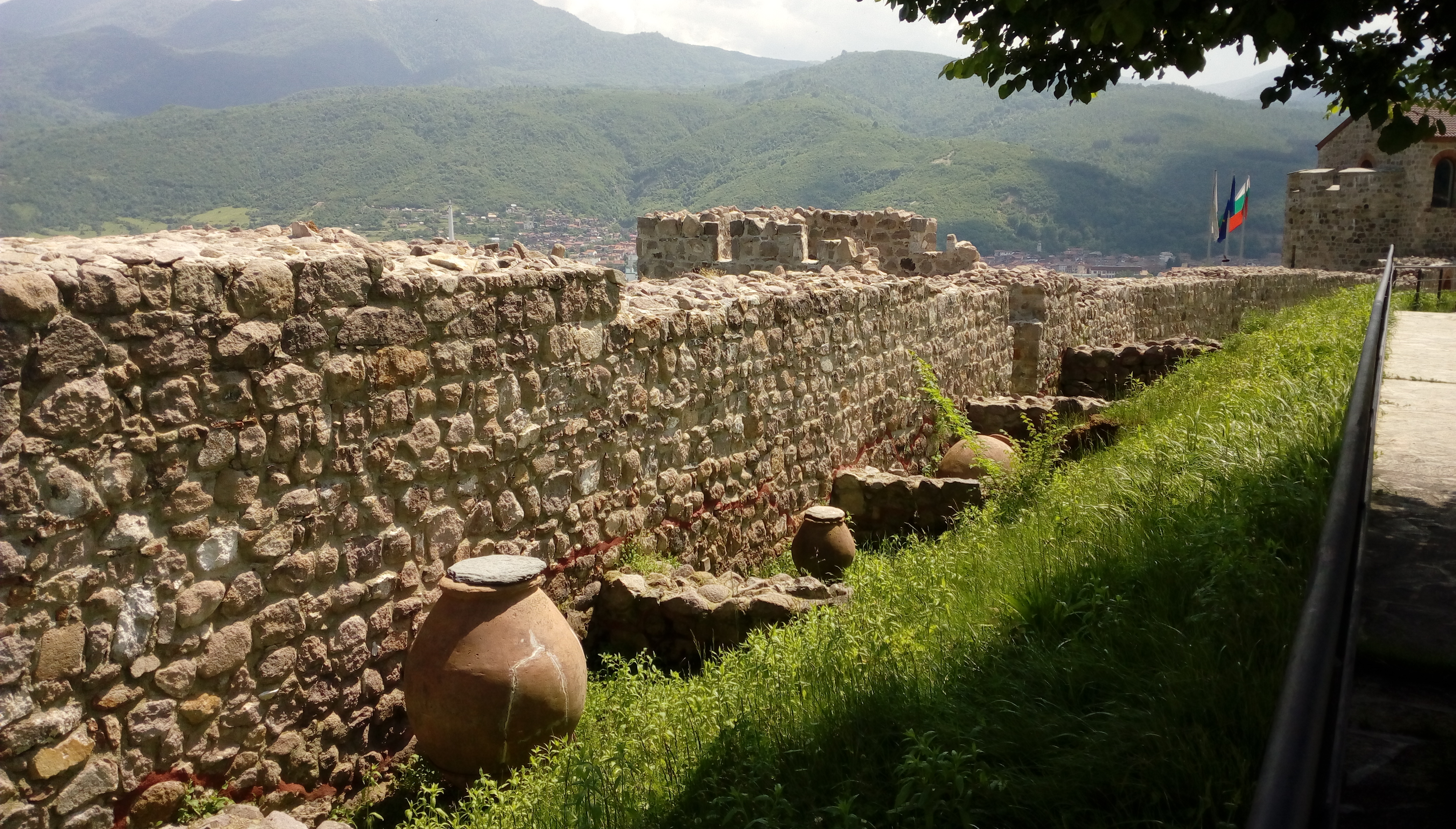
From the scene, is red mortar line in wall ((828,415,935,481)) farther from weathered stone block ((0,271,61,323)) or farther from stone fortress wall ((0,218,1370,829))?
weathered stone block ((0,271,61,323))

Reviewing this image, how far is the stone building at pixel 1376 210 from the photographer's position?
3406 centimetres

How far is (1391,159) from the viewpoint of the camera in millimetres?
36281

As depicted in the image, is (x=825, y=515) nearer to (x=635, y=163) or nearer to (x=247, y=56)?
(x=635, y=163)

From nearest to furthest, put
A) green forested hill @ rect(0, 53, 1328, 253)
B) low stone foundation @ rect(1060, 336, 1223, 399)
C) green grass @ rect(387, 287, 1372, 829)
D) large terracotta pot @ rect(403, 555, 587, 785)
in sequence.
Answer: green grass @ rect(387, 287, 1372, 829) → large terracotta pot @ rect(403, 555, 587, 785) → low stone foundation @ rect(1060, 336, 1223, 399) → green forested hill @ rect(0, 53, 1328, 253)

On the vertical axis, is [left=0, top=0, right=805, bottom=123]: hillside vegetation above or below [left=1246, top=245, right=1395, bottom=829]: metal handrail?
above

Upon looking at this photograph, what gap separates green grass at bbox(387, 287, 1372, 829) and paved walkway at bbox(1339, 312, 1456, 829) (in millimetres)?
244

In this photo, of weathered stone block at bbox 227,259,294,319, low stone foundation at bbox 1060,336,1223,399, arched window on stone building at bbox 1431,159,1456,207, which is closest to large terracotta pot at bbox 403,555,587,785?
weathered stone block at bbox 227,259,294,319

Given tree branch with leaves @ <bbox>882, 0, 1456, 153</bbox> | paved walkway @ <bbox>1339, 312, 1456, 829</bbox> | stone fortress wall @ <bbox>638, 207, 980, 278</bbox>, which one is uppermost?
tree branch with leaves @ <bbox>882, 0, 1456, 153</bbox>

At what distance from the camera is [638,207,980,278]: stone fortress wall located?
13.6 m

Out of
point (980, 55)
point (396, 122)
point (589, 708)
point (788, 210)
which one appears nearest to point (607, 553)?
point (589, 708)

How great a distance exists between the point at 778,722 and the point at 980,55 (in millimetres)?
3131

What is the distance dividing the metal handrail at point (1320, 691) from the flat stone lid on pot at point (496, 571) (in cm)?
357

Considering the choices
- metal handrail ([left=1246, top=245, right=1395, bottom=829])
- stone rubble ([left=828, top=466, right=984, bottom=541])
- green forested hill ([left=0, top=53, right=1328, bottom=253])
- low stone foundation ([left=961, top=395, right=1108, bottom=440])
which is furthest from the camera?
green forested hill ([left=0, top=53, right=1328, bottom=253])

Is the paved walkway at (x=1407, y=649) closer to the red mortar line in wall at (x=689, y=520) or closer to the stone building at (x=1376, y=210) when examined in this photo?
the red mortar line in wall at (x=689, y=520)
